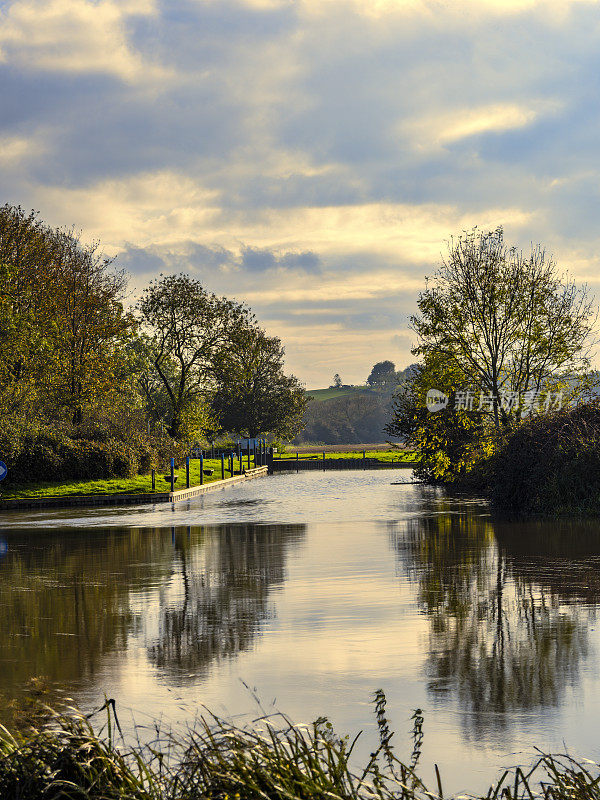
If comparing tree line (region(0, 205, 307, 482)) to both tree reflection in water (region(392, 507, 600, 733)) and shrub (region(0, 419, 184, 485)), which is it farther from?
tree reflection in water (region(392, 507, 600, 733))

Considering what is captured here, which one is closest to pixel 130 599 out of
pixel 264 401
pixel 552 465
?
pixel 552 465

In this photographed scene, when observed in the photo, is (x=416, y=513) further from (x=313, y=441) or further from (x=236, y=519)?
(x=313, y=441)

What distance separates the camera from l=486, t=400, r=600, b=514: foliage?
2700 centimetres

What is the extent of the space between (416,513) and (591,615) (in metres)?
18.2

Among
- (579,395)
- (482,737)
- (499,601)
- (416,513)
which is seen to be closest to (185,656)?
(482,737)

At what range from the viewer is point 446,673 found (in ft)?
30.0

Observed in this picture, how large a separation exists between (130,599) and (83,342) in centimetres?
3887

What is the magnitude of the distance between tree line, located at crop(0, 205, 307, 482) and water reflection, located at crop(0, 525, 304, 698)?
783 inches

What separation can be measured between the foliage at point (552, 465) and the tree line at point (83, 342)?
20183 millimetres

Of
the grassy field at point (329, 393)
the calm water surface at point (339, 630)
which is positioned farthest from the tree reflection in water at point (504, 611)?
the grassy field at point (329, 393)

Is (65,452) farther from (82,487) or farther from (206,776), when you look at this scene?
(206,776)

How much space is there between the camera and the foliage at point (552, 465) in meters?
27.0

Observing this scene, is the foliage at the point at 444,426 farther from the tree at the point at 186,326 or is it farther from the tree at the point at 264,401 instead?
the tree at the point at 264,401

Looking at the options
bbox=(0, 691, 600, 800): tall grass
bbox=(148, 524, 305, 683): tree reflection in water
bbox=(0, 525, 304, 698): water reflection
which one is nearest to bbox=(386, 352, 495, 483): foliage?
bbox=(0, 525, 304, 698): water reflection
